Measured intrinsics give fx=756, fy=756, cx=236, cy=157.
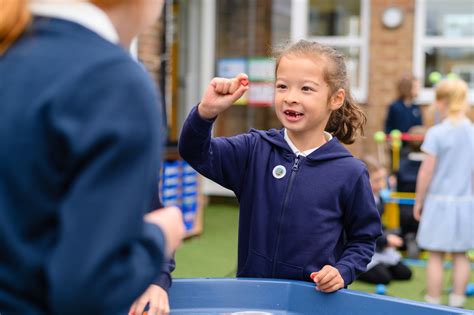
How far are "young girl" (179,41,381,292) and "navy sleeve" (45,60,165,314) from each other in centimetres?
93

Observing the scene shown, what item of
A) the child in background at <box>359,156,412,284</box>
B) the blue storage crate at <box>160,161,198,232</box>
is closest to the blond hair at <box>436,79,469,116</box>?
the child in background at <box>359,156,412,284</box>

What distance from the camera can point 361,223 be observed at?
1.86 metres

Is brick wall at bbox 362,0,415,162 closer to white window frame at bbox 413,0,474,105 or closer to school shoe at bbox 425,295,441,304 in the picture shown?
white window frame at bbox 413,0,474,105

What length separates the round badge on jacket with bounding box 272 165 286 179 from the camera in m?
1.90

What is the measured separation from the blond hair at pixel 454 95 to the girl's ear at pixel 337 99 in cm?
244

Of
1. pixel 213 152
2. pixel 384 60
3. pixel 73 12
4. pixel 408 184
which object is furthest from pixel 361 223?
pixel 384 60

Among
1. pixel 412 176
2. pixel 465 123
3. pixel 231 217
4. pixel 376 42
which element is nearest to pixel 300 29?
pixel 376 42

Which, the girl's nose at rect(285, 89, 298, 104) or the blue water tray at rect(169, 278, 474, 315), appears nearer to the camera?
the blue water tray at rect(169, 278, 474, 315)

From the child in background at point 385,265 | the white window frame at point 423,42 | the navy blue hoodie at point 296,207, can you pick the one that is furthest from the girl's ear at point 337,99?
the white window frame at point 423,42

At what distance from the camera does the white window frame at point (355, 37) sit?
7590mm

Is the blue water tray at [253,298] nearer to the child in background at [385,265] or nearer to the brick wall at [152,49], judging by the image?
the child in background at [385,265]

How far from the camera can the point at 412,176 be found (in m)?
5.51


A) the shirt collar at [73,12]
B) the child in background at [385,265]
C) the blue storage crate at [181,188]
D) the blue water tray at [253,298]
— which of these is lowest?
the child in background at [385,265]

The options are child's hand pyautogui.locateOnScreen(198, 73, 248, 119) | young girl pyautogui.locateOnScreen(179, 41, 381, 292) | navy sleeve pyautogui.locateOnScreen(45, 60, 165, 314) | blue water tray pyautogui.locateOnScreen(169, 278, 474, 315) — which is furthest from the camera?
young girl pyautogui.locateOnScreen(179, 41, 381, 292)
